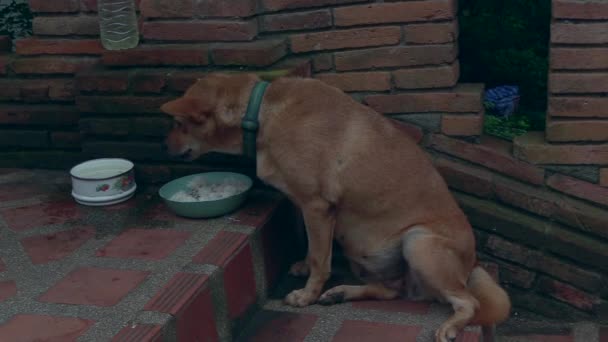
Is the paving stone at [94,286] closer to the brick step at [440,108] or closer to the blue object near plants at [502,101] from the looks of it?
the brick step at [440,108]

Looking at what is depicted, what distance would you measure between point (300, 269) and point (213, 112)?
0.88 metres

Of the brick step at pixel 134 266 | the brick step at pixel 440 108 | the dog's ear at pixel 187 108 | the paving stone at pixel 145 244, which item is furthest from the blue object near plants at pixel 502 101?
the paving stone at pixel 145 244

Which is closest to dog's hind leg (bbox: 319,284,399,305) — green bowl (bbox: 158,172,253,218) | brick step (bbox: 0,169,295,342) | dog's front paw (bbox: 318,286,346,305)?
dog's front paw (bbox: 318,286,346,305)

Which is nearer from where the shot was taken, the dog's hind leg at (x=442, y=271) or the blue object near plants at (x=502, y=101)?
the dog's hind leg at (x=442, y=271)

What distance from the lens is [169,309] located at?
2.70m

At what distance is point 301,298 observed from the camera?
337cm

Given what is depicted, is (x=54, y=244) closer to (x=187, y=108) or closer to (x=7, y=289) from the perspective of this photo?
(x=7, y=289)

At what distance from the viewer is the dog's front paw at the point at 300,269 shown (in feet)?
12.0

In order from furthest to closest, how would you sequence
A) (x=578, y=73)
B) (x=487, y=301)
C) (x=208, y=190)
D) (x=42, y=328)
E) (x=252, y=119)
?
(x=208, y=190), (x=578, y=73), (x=252, y=119), (x=487, y=301), (x=42, y=328)

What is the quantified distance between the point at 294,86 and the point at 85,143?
129cm

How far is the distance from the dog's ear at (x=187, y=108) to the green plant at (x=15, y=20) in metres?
2.21

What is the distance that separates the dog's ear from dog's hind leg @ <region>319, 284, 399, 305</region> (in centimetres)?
96

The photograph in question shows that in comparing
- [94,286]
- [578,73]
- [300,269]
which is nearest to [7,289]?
[94,286]

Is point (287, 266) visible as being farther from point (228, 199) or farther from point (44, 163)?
point (44, 163)
